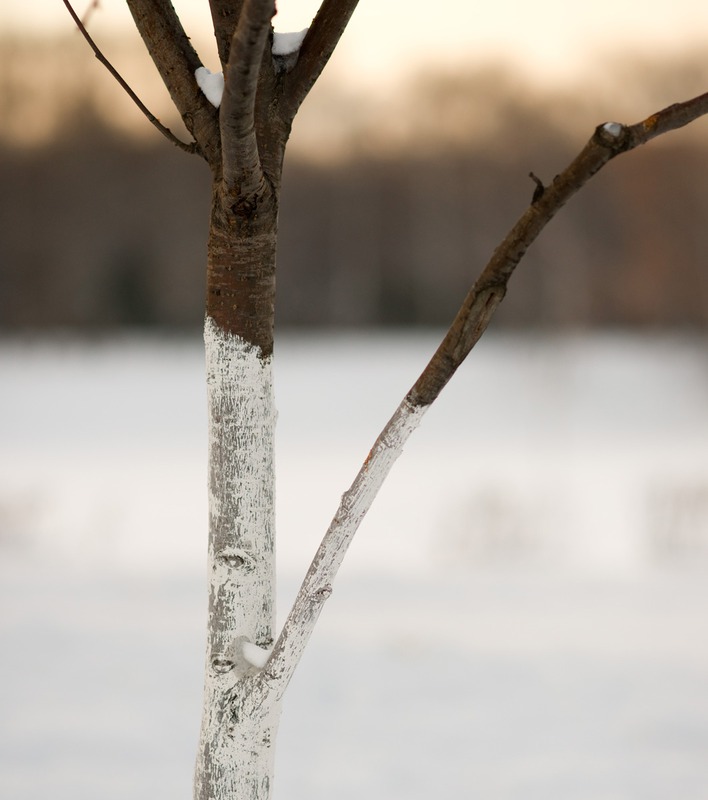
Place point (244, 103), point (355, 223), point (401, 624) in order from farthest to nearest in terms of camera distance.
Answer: point (355, 223) < point (401, 624) < point (244, 103)

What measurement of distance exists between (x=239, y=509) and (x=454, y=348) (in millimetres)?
328

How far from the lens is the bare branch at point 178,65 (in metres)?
1.01

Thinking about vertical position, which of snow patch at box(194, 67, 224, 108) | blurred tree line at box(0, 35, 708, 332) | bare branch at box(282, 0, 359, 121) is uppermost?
blurred tree line at box(0, 35, 708, 332)

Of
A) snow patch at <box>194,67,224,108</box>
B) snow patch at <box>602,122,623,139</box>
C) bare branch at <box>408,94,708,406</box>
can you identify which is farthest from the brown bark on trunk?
snow patch at <box>602,122,623,139</box>

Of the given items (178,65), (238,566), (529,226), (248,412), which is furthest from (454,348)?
(178,65)

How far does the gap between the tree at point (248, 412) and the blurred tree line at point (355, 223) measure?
10.8 meters

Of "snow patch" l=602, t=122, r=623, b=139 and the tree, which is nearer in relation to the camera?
"snow patch" l=602, t=122, r=623, b=139

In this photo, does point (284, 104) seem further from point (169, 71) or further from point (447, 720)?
point (447, 720)

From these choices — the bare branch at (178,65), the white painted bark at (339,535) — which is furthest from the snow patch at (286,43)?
the white painted bark at (339,535)

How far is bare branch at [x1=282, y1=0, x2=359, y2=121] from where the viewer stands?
3.31 ft

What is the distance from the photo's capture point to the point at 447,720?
2.37 metres

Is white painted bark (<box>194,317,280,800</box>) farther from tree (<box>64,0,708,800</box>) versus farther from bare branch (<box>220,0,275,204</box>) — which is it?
bare branch (<box>220,0,275,204</box>)

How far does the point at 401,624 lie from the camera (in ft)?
10.4

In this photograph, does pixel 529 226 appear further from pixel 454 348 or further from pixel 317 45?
pixel 317 45
